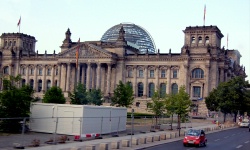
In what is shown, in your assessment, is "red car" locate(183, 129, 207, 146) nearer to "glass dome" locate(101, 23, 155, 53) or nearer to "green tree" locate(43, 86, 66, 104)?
"green tree" locate(43, 86, 66, 104)

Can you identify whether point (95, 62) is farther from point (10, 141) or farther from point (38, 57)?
point (10, 141)

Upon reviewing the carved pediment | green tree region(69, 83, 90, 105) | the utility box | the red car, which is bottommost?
the red car

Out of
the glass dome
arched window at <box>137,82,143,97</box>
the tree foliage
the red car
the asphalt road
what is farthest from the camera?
the glass dome

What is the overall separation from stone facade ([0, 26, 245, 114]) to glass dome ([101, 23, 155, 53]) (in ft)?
57.0

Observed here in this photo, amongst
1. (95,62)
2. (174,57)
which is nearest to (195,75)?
(174,57)

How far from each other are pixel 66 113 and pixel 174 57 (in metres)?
67.5

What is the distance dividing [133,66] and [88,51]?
13.9 metres

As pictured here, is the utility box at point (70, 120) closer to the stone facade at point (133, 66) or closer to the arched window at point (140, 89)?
the stone facade at point (133, 66)

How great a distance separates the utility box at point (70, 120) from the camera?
41438mm

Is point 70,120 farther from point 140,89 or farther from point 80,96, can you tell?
point 140,89

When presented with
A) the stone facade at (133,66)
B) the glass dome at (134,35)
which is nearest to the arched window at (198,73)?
the stone facade at (133,66)

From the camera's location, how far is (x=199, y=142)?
127 ft

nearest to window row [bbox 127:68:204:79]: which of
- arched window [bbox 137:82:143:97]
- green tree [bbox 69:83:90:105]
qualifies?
arched window [bbox 137:82:143:97]

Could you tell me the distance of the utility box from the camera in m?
41.4
